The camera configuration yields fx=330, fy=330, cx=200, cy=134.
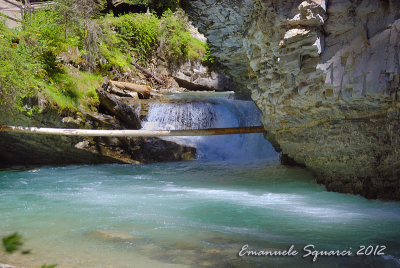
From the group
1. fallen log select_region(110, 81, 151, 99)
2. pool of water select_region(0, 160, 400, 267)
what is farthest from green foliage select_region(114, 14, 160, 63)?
pool of water select_region(0, 160, 400, 267)

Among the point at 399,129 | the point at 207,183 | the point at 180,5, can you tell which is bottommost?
the point at 207,183

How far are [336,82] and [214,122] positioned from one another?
260 inches

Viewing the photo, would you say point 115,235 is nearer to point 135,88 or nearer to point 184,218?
point 184,218

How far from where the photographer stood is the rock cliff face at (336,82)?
383cm

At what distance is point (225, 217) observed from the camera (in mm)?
3791

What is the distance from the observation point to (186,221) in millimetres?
3531

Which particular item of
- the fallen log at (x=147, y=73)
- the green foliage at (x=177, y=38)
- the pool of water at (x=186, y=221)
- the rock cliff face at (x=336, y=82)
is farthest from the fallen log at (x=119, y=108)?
the green foliage at (x=177, y=38)

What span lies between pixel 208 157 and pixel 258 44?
564 centimetres

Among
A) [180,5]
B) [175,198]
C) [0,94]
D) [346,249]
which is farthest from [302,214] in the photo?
[180,5]

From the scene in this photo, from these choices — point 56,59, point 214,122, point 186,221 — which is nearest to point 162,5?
point 214,122

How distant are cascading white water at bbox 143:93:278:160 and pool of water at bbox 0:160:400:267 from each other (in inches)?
134

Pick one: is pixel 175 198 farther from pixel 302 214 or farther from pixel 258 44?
pixel 258 44

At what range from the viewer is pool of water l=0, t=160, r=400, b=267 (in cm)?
245

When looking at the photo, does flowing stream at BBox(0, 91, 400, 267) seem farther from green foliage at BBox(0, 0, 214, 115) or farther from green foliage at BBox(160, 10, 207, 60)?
green foliage at BBox(160, 10, 207, 60)
